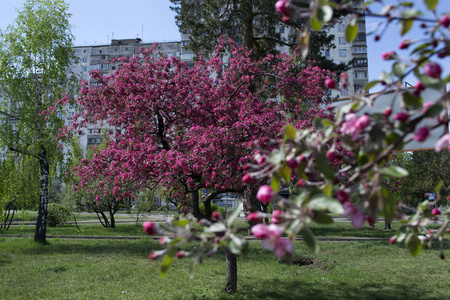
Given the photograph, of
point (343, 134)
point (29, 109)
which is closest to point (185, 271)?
point (343, 134)

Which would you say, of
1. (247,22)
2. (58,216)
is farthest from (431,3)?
(58,216)

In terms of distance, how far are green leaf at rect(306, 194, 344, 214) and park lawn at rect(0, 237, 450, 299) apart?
569 cm

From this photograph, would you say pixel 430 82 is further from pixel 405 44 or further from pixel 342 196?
pixel 342 196

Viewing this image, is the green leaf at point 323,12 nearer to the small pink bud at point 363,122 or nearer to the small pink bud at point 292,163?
the small pink bud at point 363,122

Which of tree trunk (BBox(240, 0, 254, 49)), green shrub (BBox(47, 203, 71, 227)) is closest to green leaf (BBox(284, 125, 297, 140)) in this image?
tree trunk (BBox(240, 0, 254, 49))

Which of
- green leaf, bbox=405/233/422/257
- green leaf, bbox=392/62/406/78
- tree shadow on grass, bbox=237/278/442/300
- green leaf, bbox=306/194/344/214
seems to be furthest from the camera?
tree shadow on grass, bbox=237/278/442/300

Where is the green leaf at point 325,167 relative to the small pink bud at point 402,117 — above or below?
below

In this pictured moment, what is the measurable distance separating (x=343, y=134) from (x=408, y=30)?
1.54 ft

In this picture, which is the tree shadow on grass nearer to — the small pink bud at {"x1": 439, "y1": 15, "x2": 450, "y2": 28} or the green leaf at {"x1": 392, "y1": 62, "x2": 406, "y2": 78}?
the green leaf at {"x1": 392, "y1": 62, "x2": 406, "y2": 78}

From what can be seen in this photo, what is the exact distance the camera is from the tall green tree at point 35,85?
1303 centimetres

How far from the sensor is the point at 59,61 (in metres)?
13.8

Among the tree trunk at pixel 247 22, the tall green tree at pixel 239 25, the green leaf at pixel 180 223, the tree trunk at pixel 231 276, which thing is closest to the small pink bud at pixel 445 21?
the green leaf at pixel 180 223

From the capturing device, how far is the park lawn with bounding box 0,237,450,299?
669 cm

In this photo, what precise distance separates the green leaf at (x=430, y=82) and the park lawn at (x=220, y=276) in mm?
5804
